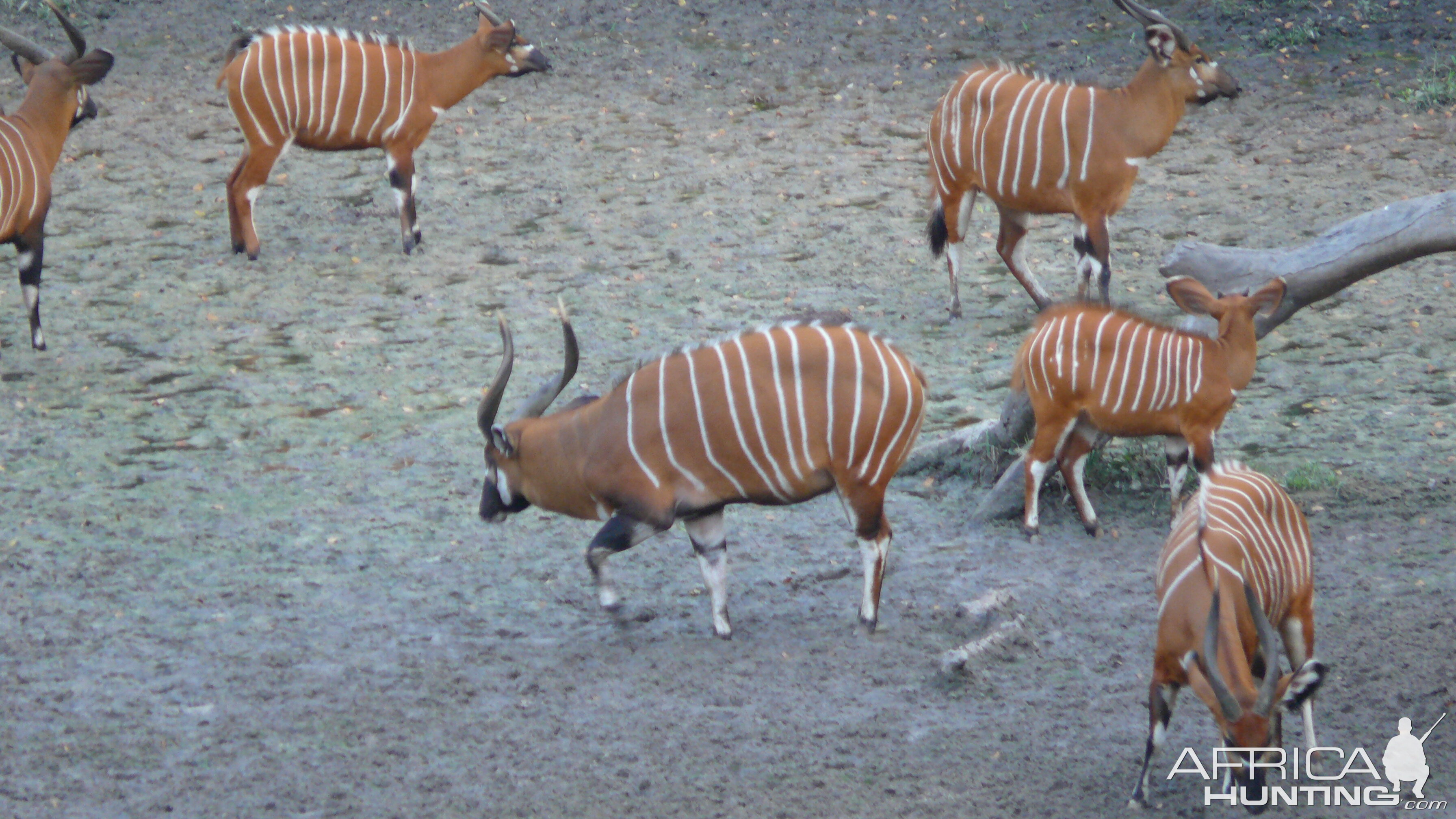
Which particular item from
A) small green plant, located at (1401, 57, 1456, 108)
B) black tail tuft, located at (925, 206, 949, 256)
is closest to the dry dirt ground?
small green plant, located at (1401, 57, 1456, 108)

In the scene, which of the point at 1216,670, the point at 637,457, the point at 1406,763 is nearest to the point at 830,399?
the point at 637,457

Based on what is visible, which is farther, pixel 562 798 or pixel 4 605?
pixel 4 605

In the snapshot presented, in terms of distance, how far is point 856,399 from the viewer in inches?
213

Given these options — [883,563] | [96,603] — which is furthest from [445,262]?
[883,563]

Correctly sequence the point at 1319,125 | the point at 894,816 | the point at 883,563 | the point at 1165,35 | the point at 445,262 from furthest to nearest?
the point at 1319,125, the point at 445,262, the point at 1165,35, the point at 883,563, the point at 894,816

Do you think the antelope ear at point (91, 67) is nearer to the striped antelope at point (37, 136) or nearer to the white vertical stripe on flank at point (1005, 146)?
the striped antelope at point (37, 136)

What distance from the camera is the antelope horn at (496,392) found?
5531mm

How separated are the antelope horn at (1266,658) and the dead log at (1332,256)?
2.62 m

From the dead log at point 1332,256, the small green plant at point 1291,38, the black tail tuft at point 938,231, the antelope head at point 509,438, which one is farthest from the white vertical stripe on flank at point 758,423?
the small green plant at point 1291,38

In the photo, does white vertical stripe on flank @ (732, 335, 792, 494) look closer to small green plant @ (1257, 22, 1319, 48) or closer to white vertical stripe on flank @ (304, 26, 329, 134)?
white vertical stripe on flank @ (304, 26, 329, 134)

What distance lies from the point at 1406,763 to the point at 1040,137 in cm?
459

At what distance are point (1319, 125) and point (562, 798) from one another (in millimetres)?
8421

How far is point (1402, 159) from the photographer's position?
10172mm

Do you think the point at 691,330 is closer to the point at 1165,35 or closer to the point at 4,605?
the point at 1165,35
